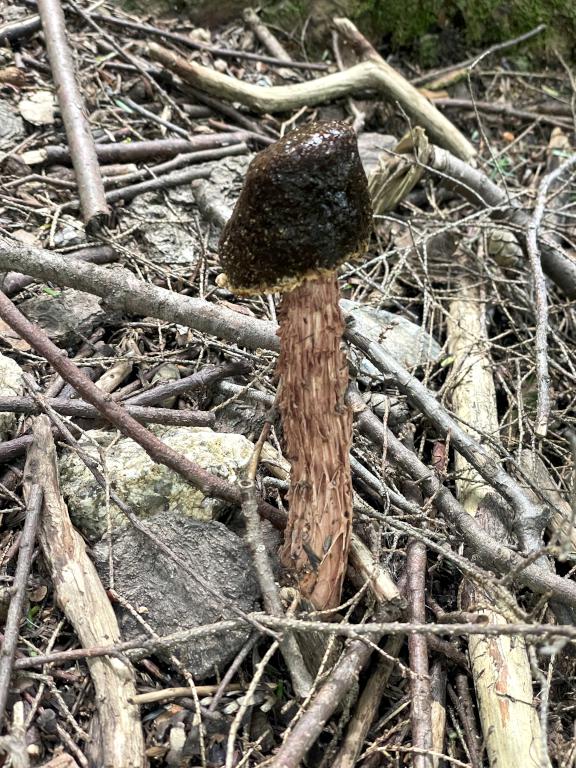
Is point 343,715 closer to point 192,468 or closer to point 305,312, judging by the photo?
point 192,468

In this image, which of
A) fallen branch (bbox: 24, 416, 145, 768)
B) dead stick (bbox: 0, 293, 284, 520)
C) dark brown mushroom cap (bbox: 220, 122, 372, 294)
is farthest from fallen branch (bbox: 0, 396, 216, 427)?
dark brown mushroom cap (bbox: 220, 122, 372, 294)

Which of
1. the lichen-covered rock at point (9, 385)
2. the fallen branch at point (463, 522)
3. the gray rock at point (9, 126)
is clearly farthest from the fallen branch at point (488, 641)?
the gray rock at point (9, 126)

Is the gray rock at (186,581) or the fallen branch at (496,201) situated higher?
the fallen branch at (496,201)

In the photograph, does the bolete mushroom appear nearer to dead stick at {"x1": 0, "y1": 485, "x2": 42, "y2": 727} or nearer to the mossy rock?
dead stick at {"x1": 0, "y1": 485, "x2": 42, "y2": 727}

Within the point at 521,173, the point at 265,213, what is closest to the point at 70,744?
the point at 265,213

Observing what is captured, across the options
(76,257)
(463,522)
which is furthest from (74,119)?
(463,522)

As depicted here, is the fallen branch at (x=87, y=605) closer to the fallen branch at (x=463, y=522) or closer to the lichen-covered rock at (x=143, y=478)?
the lichen-covered rock at (x=143, y=478)

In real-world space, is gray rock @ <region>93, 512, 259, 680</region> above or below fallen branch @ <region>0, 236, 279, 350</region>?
below
